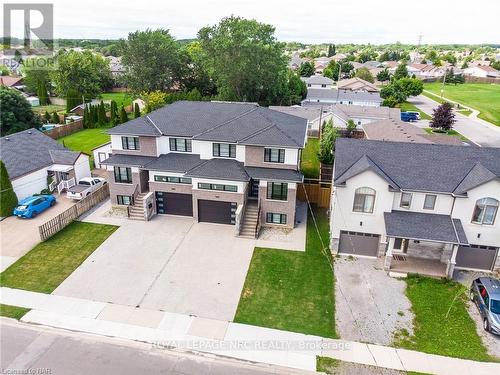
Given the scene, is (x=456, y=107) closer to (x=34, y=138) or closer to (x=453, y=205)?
(x=453, y=205)

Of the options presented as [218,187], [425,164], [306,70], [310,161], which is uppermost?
[306,70]

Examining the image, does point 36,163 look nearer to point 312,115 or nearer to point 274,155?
point 274,155

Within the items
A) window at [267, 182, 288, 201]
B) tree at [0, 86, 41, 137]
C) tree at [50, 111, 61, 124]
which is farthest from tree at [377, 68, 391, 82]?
window at [267, 182, 288, 201]

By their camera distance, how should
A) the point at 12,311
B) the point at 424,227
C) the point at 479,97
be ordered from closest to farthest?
1. the point at 12,311
2. the point at 424,227
3. the point at 479,97

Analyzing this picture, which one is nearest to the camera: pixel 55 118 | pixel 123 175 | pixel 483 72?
pixel 123 175

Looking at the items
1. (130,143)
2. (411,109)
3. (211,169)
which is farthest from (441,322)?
(411,109)

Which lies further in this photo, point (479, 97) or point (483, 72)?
point (483, 72)
